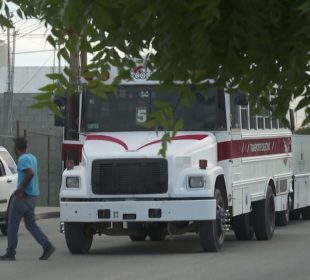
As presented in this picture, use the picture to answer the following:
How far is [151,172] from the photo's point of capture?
592 inches

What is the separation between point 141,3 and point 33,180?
1107cm

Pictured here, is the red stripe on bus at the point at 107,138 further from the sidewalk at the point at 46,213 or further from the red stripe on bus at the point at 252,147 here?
the sidewalk at the point at 46,213

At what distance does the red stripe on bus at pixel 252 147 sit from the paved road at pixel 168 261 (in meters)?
1.65

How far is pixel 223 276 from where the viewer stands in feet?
41.6

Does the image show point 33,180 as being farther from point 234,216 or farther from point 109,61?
point 109,61

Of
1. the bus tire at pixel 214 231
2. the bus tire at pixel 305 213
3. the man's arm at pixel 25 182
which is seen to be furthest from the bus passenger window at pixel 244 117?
the bus tire at pixel 305 213

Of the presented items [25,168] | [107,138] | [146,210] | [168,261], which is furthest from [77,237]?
[168,261]

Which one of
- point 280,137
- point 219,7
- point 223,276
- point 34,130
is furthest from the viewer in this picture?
point 34,130

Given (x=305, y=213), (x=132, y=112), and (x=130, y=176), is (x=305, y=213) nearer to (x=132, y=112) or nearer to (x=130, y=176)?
(x=132, y=112)

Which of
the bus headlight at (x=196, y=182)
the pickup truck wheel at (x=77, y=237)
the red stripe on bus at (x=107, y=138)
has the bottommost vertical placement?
the pickup truck wheel at (x=77, y=237)

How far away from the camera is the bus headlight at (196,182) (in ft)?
49.2

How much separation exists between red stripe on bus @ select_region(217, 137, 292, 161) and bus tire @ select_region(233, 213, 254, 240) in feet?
3.95

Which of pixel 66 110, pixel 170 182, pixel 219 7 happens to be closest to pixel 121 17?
pixel 219 7

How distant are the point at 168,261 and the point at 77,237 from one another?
1830mm
